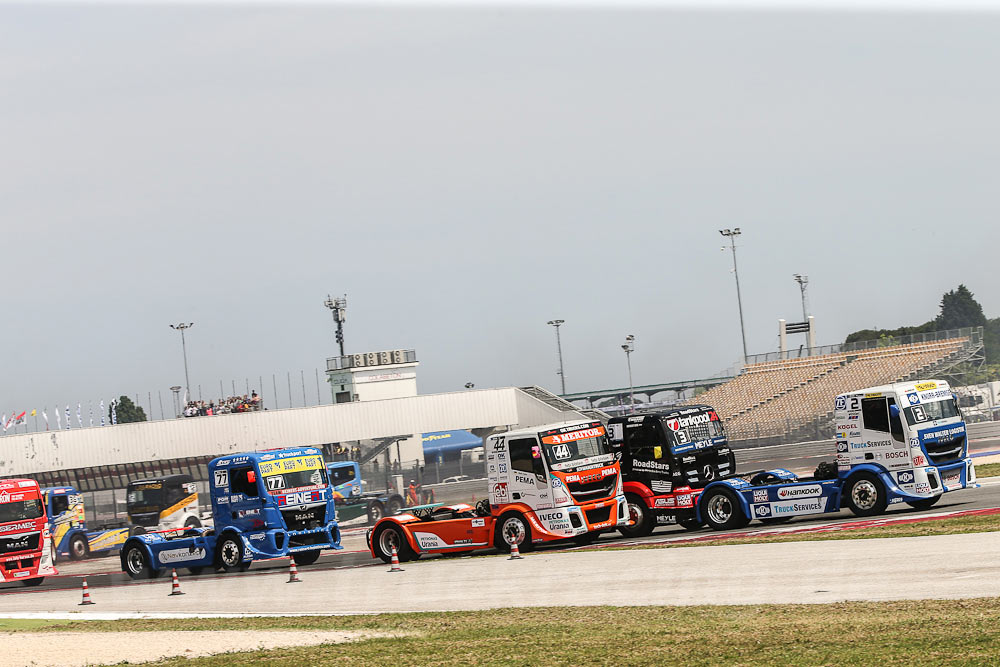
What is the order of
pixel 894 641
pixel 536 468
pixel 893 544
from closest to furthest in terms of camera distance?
1. pixel 894 641
2. pixel 893 544
3. pixel 536 468

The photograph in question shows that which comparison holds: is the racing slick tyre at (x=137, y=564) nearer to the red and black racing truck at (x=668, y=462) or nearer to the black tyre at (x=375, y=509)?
the red and black racing truck at (x=668, y=462)

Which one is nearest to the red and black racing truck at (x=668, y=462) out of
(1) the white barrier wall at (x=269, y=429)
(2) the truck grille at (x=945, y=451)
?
(2) the truck grille at (x=945, y=451)

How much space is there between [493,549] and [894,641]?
1612 centimetres

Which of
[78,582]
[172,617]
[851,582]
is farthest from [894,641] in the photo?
[78,582]

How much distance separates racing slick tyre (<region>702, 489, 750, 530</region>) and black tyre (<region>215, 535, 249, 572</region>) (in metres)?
10.5

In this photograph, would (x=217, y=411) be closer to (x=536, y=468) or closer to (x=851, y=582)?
(x=536, y=468)

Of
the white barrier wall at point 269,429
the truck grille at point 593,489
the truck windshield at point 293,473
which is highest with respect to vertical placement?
the white barrier wall at point 269,429

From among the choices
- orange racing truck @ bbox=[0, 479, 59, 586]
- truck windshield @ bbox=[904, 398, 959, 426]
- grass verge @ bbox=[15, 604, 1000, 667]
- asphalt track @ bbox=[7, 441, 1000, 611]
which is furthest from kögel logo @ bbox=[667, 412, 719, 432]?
orange racing truck @ bbox=[0, 479, 59, 586]

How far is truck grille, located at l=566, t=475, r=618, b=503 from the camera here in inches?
921

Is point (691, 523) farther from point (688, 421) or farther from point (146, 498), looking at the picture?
point (146, 498)

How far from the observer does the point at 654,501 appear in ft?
81.1

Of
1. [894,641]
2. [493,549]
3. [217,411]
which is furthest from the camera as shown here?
[217,411]

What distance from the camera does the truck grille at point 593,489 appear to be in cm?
2339

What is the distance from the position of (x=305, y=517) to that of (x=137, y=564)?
446 centimetres
